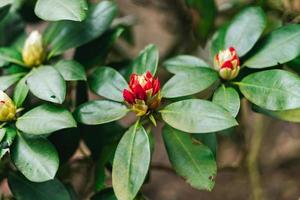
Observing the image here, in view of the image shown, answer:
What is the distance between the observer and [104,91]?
103 cm

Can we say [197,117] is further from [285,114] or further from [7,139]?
[7,139]

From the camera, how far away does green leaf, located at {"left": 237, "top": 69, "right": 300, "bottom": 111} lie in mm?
909

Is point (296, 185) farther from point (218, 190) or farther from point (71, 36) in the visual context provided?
point (71, 36)

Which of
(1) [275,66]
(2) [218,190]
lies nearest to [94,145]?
(1) [275,66]

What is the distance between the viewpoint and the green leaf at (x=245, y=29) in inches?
42.1

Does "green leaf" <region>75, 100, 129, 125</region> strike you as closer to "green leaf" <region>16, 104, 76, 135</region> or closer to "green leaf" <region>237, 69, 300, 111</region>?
"green leaf" <region>16, 104, 76, 135</region>

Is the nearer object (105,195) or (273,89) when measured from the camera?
(273,89)

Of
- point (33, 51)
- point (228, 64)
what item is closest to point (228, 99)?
point (228, 64)

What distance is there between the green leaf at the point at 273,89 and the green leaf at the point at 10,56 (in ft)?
1.60

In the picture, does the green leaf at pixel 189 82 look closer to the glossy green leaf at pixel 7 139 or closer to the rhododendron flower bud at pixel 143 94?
the rhododendron flower bud at pixel 143 94

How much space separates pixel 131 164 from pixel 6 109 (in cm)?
26

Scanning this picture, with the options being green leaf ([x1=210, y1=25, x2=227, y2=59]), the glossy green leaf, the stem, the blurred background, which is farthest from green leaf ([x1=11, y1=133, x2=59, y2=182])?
the stem

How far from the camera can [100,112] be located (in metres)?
0.99

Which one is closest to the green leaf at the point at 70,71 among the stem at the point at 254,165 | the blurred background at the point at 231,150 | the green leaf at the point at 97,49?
the green leaf at the point at 97,49
